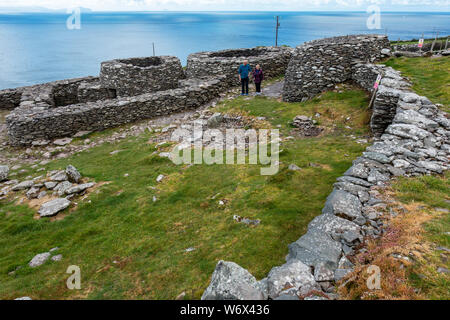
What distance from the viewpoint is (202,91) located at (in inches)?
858

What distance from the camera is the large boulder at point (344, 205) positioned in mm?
6301

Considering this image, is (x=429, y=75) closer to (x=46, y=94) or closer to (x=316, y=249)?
(x=316, y=249)

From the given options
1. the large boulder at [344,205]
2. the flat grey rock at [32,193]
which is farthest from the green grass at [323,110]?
the flat grey rock at [32,193]

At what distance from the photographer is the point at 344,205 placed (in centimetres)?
653

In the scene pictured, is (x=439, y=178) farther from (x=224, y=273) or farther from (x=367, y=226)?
(x=224, y=273)

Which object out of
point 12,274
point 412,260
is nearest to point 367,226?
point 412,260

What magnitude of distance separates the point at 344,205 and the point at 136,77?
2245cm

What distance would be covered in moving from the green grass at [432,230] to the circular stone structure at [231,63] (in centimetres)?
1989

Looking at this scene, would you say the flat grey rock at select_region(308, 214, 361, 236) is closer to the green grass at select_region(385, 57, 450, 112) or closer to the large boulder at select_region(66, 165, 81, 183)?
the green grass at select_region(385, 57, 450, 112)

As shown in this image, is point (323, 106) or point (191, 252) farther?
point (323, 106)

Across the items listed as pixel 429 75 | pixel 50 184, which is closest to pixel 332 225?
pixel 50 184

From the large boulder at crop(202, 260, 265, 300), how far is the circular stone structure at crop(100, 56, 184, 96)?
898 inches

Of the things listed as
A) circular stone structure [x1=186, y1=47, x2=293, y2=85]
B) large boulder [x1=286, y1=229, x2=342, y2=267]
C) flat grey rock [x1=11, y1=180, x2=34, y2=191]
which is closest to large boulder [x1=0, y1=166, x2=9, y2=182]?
flat grey rock [x1=11, y1=180, x2=34, y2=191]

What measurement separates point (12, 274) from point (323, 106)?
636 inches
